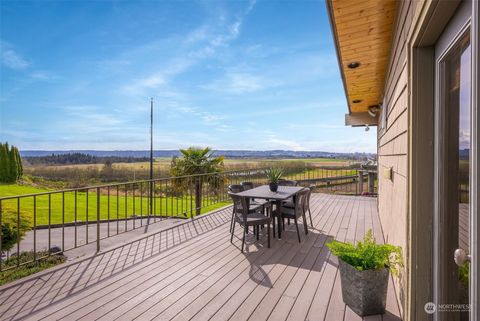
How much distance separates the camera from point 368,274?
2043 millimetres

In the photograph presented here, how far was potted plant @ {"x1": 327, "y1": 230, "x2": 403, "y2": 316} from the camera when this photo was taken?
2051mm

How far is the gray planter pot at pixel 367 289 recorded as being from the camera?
6.75ft

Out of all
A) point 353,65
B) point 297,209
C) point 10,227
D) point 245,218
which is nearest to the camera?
point 245,218

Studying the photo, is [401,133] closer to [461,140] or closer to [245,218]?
[461,140]

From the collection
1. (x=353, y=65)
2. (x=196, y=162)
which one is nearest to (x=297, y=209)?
(x=353, y=65)

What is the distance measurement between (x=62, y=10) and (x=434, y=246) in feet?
36.6

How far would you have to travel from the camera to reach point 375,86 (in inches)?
194

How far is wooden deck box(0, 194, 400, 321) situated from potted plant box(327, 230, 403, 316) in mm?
103

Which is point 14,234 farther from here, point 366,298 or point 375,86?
point 375,86

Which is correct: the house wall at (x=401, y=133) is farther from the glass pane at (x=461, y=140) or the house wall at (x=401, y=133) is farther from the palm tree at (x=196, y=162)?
the palm tree at (x=196, y=162)

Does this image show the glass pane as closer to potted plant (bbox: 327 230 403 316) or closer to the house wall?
the house wall

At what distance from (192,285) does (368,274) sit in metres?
1.70

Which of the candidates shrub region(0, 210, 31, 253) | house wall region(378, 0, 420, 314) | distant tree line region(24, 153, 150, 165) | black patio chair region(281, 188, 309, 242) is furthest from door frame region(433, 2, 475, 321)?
distant tree line region(24, 153, 150, 165)

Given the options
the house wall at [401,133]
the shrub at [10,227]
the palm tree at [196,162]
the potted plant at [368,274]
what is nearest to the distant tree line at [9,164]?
the palm tree at [196,162]
